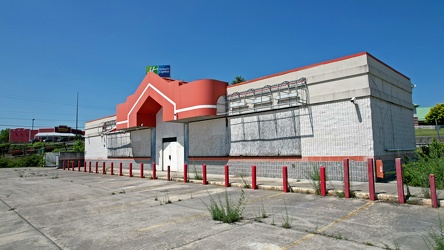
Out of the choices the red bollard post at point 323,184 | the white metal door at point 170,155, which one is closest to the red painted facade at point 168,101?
the white metal door at point 170,155

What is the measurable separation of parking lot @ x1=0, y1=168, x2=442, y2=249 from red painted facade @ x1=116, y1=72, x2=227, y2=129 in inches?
355

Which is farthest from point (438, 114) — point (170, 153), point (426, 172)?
point (426, 172)

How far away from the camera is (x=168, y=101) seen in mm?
21031

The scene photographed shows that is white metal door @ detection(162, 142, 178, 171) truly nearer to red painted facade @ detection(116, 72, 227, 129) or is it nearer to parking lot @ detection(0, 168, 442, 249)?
red painted facade @ detection(116, 72, 227, 129)

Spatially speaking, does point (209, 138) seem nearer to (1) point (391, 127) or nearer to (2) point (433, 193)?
(1) point (391, 127)

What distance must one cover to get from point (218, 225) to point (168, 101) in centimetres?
1530

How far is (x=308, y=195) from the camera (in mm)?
10211

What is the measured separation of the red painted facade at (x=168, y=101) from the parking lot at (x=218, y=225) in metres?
9.03

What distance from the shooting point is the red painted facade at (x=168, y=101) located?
722 inches

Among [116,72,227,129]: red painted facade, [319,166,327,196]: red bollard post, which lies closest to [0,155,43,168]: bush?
[116,72,227,129]: red painted facade

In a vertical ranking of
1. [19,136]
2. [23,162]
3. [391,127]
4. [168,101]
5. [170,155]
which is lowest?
[23,162]

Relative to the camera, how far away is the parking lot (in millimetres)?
5441

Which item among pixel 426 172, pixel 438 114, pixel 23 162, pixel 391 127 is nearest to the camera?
pixel 426 172

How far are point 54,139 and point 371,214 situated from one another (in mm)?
112494
